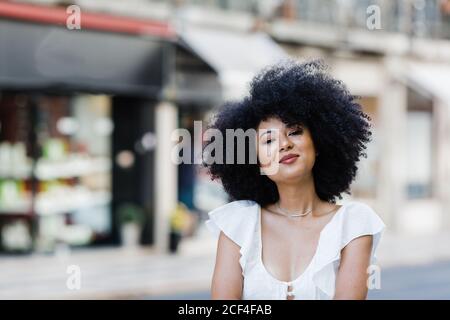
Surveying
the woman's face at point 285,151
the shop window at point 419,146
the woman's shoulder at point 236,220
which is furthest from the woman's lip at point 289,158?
the shop window at point 419,146

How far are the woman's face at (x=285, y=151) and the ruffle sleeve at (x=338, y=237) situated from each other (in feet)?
Answer: 0.58

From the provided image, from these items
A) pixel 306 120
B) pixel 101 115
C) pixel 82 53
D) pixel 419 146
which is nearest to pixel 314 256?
pixel 306 120

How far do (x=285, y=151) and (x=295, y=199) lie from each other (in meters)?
0.17

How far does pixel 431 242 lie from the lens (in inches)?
698

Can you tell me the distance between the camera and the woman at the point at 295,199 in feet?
7.99

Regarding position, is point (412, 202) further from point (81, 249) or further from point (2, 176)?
point (2, 176)

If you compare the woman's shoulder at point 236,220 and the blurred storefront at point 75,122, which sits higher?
the blurred storefront at point 75,122

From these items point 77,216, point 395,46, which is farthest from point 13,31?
point 395,46

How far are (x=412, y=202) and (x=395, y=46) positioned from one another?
360cm

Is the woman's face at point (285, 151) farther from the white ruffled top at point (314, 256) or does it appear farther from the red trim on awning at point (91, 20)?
the red trim on awning at point (91, 20)

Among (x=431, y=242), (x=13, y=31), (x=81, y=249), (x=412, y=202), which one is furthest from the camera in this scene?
(x=412, y=202)

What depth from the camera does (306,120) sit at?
8.42ft

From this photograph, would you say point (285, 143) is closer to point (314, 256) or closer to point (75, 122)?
point (314, 256)

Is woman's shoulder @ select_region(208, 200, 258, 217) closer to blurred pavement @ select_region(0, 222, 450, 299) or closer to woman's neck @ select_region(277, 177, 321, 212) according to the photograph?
woman's neck @ select_region(277, 177, 321, 212)
